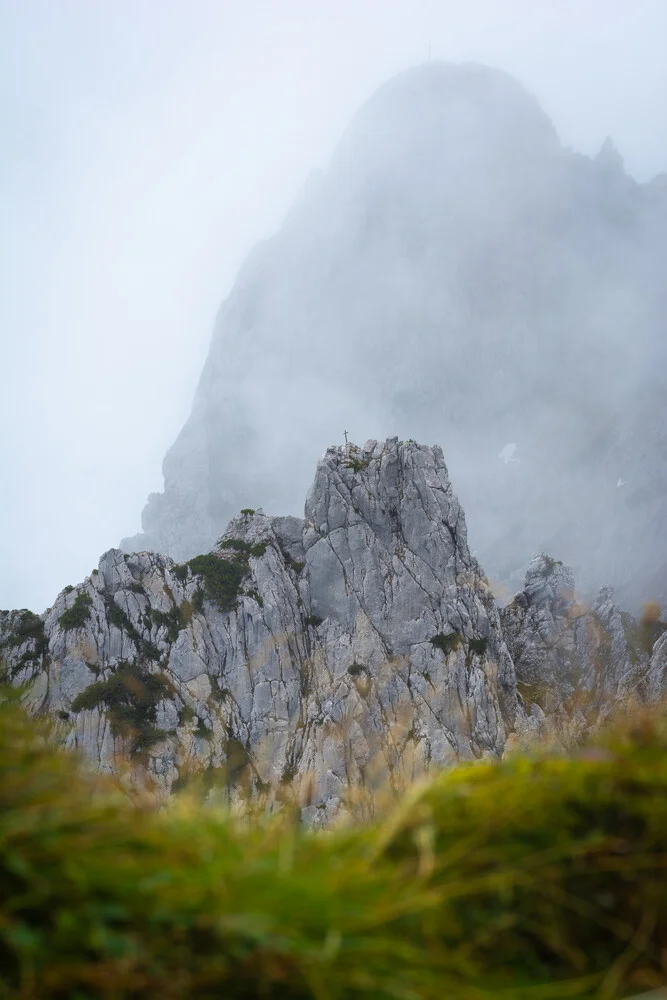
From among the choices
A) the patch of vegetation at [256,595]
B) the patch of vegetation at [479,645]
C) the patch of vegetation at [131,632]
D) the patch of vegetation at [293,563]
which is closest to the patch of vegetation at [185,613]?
the patch of vegetation at [131,632]

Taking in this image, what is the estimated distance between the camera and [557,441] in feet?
634

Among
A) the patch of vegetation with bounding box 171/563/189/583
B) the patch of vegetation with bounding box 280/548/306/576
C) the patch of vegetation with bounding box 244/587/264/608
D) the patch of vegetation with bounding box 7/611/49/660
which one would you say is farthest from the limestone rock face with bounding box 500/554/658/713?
the patch of vegetation with bounding box 7/611/49/660

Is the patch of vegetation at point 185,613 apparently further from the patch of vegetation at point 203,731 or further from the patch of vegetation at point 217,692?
the patch of vegetation at point 203,731

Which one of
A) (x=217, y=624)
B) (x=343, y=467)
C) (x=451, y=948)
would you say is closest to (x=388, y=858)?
(x=451, y=948)

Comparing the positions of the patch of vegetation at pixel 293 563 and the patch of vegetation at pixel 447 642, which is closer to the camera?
the patch of vegetation at pixel 447 642

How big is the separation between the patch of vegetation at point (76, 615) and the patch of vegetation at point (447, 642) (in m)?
29.5

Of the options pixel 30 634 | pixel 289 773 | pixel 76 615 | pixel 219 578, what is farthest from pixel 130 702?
pixel 289 773

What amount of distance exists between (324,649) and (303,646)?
1.93 metres

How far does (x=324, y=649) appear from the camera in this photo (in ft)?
183

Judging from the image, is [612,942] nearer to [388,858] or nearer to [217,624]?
[388,858]

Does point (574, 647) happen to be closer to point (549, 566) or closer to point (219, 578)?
point (549, 566)

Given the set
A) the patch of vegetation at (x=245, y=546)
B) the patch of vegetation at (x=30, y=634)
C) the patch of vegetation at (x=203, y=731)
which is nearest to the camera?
the patch of vegetation at (x=203, y=731)

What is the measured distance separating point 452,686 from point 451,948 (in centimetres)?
5325

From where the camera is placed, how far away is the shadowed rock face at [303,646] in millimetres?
49062
